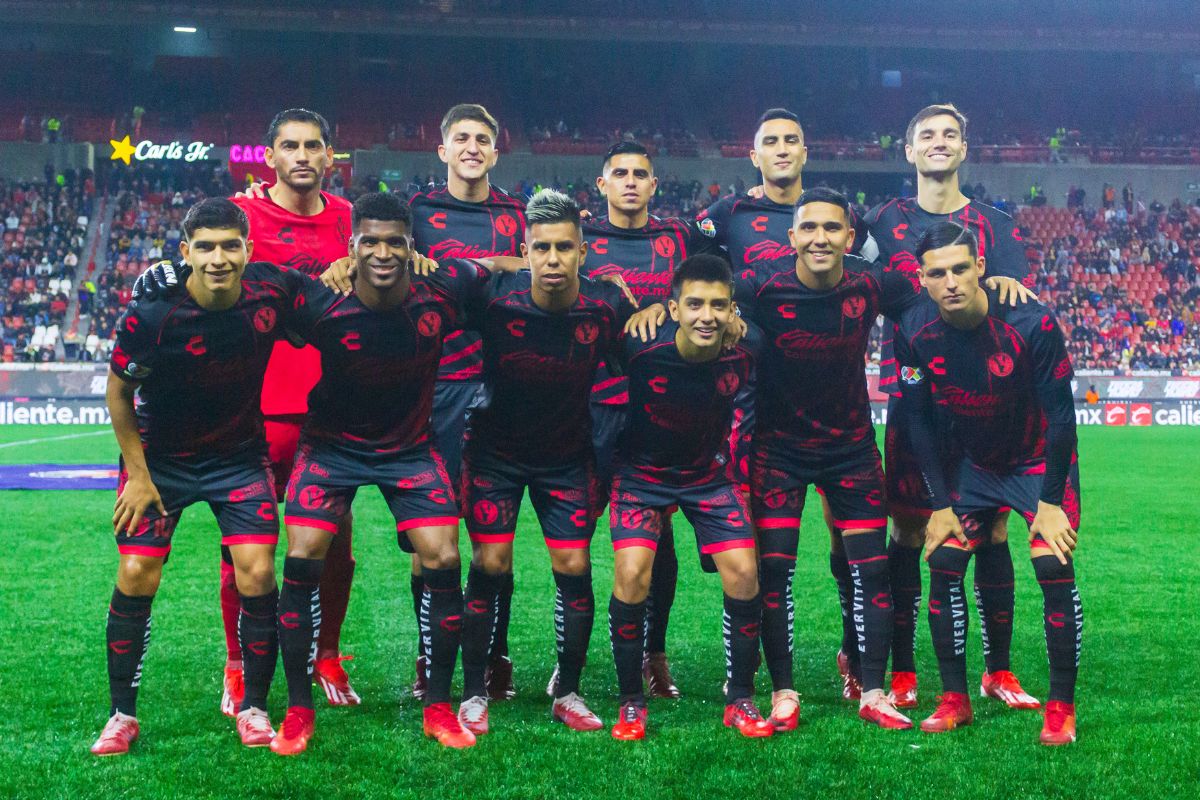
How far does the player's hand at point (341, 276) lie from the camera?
15.7 ft

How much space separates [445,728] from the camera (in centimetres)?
474

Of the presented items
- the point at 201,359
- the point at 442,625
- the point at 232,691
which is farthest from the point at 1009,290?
the point at 232,691

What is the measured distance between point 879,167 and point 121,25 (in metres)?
21.8

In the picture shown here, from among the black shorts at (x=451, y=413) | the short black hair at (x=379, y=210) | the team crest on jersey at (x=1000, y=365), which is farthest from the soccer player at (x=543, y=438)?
the team crest on jersey at (x=1000, y=365)

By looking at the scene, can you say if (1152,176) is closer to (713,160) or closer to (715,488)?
(713,160)

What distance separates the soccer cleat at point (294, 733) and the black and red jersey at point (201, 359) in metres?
1.06

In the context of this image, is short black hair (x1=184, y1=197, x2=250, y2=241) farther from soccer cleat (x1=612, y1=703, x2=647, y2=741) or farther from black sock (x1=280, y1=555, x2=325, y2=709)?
soccer cleat (x1=612, y1=703, x2=647, y2=741)

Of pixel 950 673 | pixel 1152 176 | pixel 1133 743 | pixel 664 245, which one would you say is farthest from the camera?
pixel 1152 176

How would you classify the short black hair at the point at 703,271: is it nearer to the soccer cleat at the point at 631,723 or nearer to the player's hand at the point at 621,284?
the player's hand at the point at 621,284

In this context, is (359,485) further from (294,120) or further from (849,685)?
(849,685)

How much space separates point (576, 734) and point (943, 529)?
171cm

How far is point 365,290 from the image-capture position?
4.81 meters

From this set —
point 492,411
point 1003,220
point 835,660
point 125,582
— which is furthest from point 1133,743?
point 125,582

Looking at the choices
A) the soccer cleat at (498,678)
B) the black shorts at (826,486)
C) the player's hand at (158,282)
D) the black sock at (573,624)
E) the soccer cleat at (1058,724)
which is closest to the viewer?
the player's hand at (158,282)
